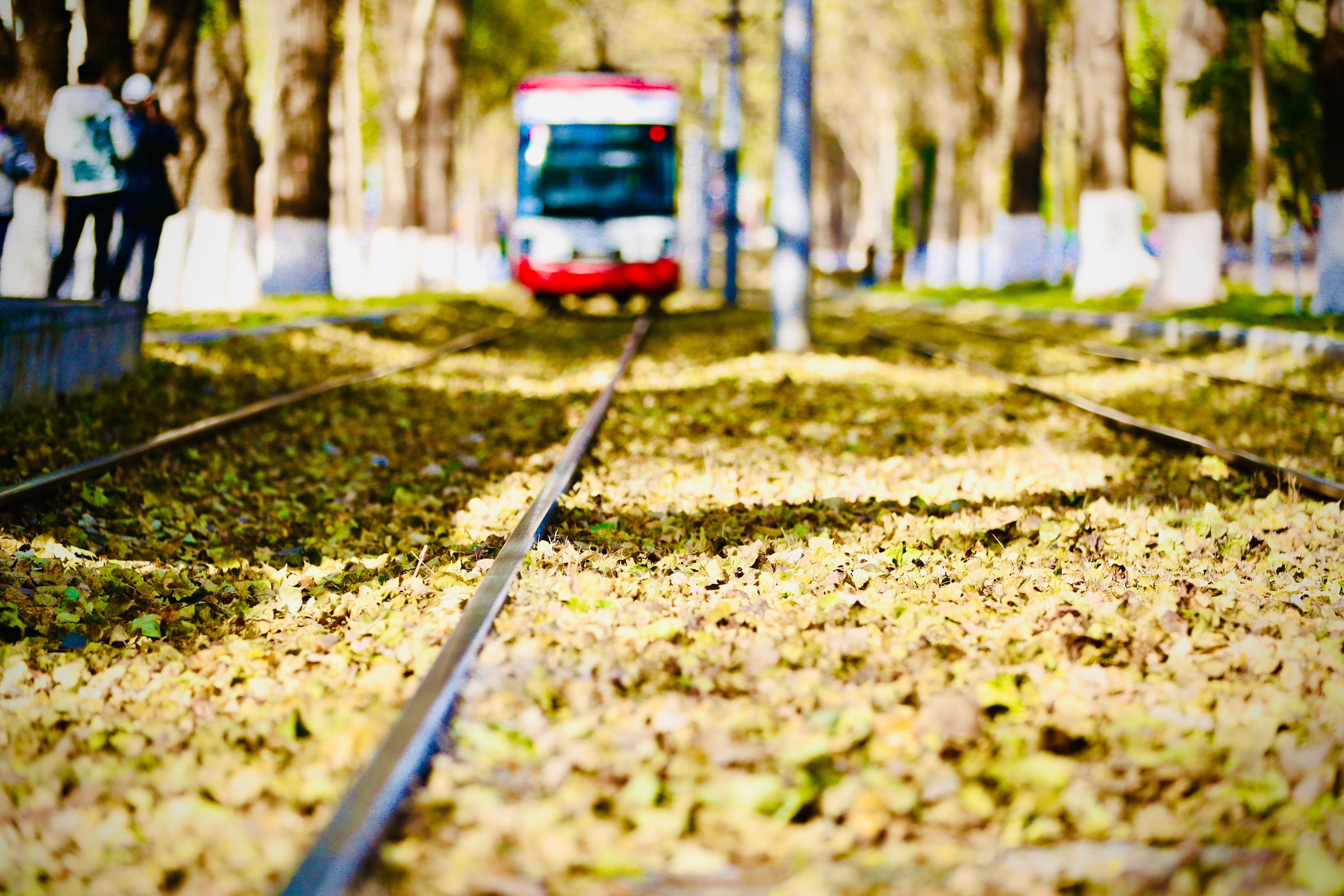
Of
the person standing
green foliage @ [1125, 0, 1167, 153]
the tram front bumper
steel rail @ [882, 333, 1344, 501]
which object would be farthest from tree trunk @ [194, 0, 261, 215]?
green foliage @ [1125, 0, 1167, 153]

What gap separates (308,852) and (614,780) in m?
0.75

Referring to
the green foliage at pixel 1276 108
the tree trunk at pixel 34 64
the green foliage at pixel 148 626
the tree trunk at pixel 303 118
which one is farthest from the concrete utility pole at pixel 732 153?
the green foliage at pixel 148 626

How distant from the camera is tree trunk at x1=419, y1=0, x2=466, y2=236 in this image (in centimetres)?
2988

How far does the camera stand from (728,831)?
2920 mm

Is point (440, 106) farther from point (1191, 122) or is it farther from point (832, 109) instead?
point (832, 109)

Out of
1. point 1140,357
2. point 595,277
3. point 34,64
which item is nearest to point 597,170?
point 595,277

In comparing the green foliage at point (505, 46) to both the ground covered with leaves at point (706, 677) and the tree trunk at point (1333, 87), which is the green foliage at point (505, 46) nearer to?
the tree trunk at point (1333, 87)

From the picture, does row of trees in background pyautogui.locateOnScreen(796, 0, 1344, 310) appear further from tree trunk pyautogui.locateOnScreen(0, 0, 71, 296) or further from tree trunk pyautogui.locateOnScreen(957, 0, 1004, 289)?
tree trunk pyautogui.locateOnScreen(0, 0, 71, 296)

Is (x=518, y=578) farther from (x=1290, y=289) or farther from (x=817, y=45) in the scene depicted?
(x=817, y=45)

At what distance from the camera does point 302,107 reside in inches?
840

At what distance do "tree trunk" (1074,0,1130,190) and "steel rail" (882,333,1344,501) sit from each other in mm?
11681

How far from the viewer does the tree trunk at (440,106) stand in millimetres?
29875

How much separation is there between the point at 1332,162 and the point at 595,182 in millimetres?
10387

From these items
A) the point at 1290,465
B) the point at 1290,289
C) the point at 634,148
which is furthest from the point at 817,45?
the point at 1290,465
